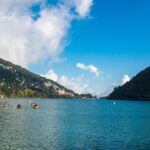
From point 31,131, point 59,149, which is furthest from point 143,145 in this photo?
point 31,131

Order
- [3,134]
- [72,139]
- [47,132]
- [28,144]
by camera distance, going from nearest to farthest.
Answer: [28,144]
[72,139]
[3,134]
[47,132]

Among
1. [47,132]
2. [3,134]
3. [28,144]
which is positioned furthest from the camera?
[47,132]

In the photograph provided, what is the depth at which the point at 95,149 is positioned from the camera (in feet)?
241

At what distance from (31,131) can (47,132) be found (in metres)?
4.66

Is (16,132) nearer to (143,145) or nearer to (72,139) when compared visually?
(72,139)

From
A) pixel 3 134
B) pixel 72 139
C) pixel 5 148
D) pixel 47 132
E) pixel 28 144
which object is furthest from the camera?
pixel 47 132

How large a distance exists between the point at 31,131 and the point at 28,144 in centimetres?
2285

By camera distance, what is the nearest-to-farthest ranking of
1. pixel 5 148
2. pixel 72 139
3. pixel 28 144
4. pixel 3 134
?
1. pixel 5 148
2. pixel 28 144
3. pixel 72 139
4. pixel 3 134

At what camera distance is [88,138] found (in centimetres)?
8906

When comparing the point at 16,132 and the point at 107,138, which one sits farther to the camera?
the point at 16,132

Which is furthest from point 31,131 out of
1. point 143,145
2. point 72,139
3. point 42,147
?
point 143,145

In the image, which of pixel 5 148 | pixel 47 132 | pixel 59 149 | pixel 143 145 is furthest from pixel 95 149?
pixel 47 132

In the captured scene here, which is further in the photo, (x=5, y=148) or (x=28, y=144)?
(x=28, y=144)

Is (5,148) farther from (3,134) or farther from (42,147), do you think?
(3,134)
